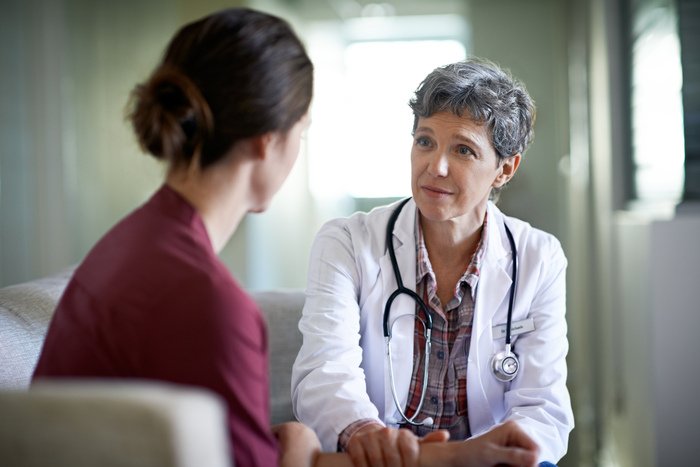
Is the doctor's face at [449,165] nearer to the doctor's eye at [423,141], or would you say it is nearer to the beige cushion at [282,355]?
the doctor's eye at [423,141]

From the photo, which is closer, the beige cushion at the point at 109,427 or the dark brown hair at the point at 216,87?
the beige cushion at the point at 109,427

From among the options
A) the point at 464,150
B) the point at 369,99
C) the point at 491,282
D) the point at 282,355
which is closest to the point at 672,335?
the point at 491,282

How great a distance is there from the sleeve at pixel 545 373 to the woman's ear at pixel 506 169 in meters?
0.20

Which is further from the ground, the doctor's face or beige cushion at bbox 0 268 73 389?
the doctor's face

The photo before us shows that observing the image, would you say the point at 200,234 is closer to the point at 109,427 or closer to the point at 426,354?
the point at 109,427

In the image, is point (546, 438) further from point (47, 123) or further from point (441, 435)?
point (47, 123)

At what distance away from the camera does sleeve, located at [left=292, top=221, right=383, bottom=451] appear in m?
1.42

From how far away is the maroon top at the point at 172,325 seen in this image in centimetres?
84

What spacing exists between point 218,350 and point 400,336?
787 millimetres

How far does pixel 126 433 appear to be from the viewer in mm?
598

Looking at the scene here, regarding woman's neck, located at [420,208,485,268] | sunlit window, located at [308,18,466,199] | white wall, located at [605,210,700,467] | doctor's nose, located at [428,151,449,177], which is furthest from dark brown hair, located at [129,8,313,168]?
sunlit window, located at [308,18,466,199]

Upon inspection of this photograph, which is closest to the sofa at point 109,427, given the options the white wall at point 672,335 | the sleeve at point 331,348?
the sleeve at point 331,348

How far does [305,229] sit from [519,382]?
10.9ft

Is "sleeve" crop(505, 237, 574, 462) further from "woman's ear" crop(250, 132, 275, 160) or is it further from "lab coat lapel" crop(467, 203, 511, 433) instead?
"woman's ear" crop(250, 132, 275, 160)
